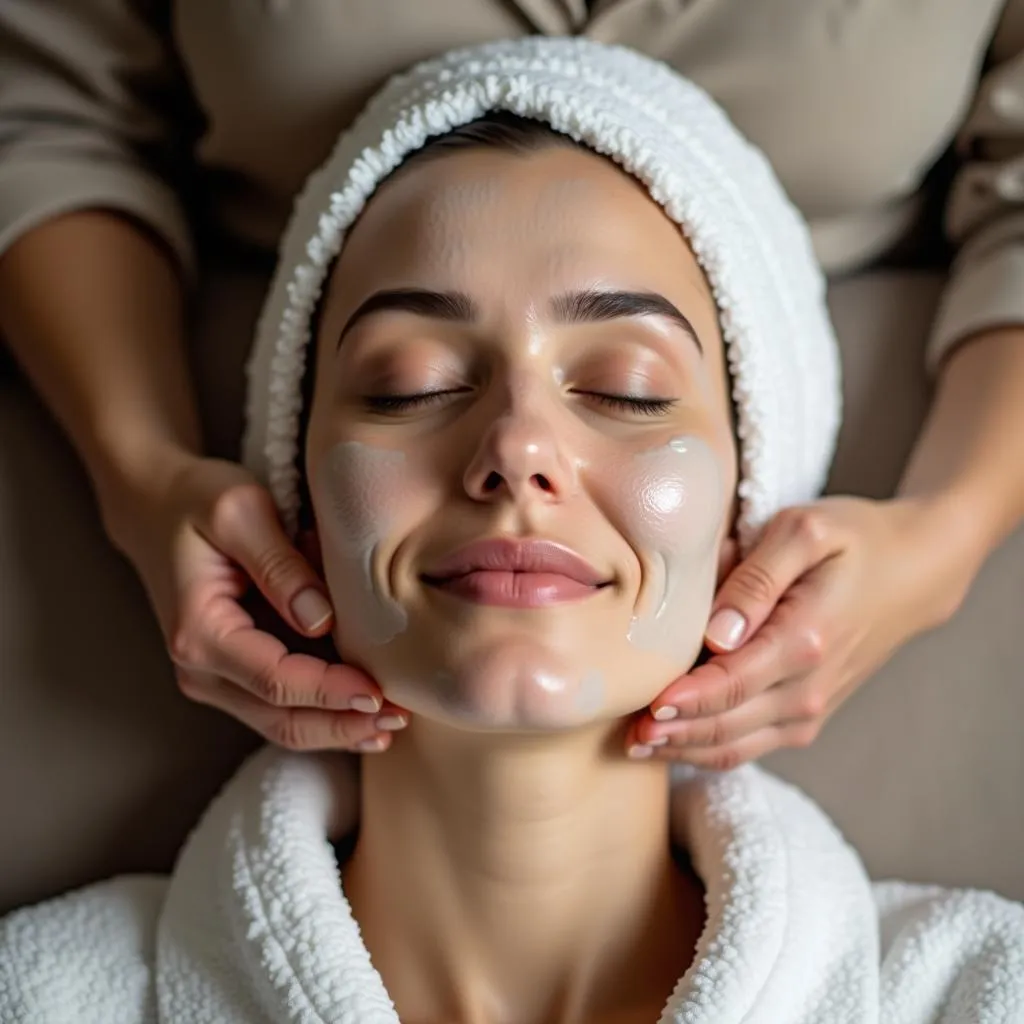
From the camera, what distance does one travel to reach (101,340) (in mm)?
1180

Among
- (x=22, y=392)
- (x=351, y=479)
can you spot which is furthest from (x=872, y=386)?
(x=22, y=392)

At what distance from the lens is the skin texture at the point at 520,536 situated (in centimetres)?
86

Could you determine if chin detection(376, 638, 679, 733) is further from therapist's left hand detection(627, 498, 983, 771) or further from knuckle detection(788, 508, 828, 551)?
knuckle detection(788, 508, 828, 551)

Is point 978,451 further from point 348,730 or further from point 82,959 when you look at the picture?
point 82,959

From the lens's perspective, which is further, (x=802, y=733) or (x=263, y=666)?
(x=802, y=733)

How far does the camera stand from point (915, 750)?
120 cm

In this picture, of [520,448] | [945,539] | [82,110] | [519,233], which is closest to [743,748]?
[945,539]

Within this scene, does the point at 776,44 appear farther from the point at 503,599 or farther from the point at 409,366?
the point at 503,599

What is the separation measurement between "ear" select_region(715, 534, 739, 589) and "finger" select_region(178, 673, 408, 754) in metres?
0.29

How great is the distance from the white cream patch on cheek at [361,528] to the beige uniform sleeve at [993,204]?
627 mm

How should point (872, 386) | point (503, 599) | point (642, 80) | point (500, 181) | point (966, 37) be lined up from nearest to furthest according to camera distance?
1. point (503, 599)
2. point (500, 181)
3. point (642, 80)
4. point (966, 37)
5. point (872, 386)

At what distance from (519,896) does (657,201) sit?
568 mm

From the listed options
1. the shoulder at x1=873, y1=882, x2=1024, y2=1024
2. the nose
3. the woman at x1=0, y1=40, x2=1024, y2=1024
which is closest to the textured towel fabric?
the woman at x1=0, y1=40, x2=1024, y2=1024

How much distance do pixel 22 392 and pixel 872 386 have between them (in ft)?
2.92
